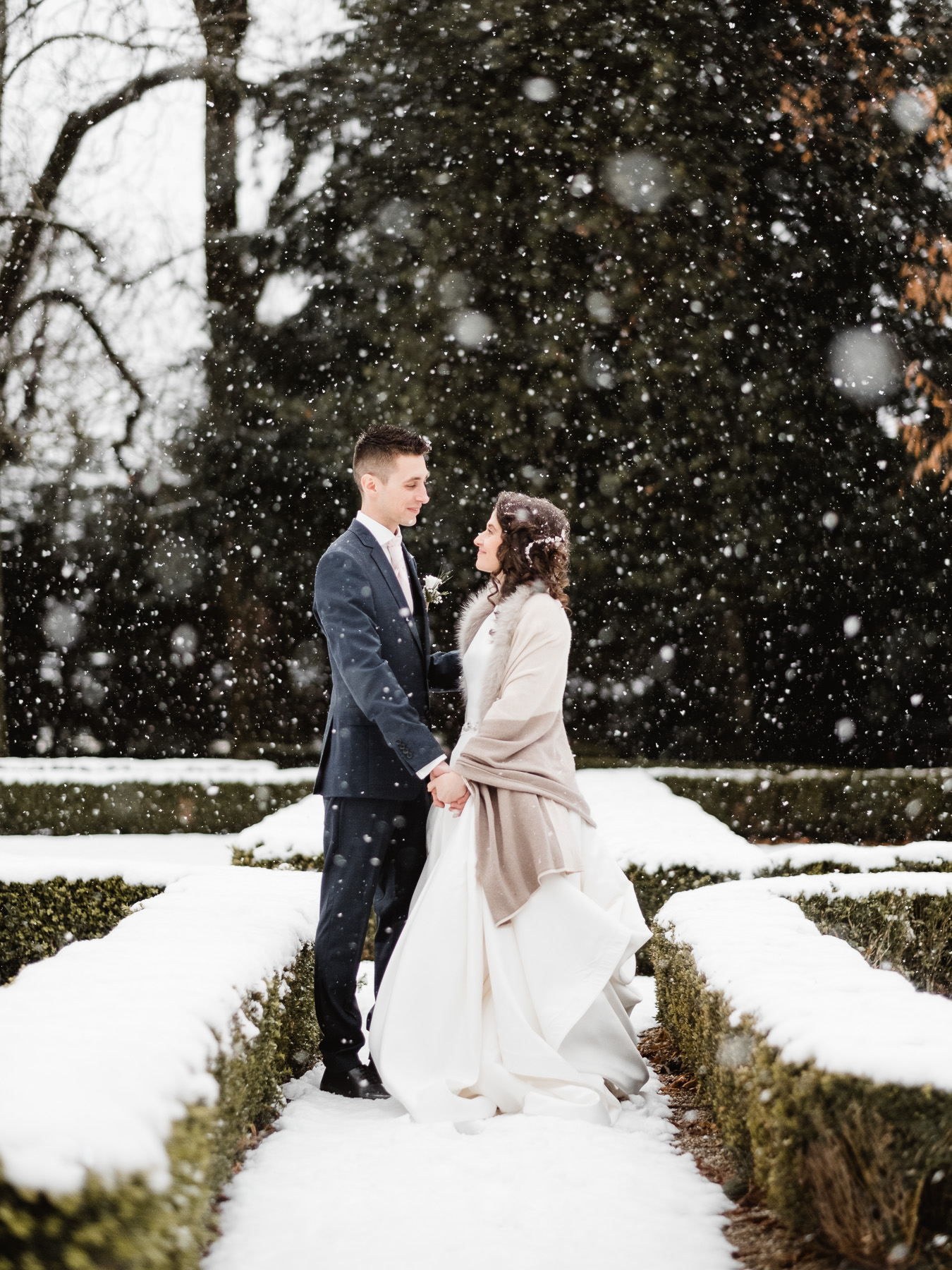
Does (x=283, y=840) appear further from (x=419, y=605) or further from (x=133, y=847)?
(x=133, y=847)

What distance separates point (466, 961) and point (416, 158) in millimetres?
9223

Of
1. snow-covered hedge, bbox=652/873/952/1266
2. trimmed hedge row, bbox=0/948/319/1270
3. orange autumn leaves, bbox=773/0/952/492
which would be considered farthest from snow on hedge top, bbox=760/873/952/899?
orange autumn leaves, bbox=773/0/952/492

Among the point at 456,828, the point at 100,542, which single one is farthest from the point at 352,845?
the point at 100,542

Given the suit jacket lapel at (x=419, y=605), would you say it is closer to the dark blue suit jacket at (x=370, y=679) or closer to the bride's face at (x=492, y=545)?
the dark blue suit jacket at (x=370, y=679)

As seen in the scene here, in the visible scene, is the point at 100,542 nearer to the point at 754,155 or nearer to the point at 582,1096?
the point at 754,155

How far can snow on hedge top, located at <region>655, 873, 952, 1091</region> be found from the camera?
7.16ft

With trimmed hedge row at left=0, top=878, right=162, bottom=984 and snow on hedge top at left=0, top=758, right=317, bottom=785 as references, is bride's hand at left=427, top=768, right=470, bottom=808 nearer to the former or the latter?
trimmed hedge row at left=0, top=878, right=162, bottom=984

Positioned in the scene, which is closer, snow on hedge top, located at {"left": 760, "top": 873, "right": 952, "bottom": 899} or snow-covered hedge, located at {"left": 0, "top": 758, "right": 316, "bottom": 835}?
snow on hedge top, located at {"left": 760, "top": 873, "right": 952, "bottom": 899}

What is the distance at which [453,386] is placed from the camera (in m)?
10.6

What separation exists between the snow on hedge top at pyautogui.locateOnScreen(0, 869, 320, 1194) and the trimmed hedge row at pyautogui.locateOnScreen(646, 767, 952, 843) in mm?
6881

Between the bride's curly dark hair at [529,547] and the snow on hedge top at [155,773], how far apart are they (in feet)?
21.4

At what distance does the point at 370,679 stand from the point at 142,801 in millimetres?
7387

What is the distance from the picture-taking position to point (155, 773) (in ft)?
34.4

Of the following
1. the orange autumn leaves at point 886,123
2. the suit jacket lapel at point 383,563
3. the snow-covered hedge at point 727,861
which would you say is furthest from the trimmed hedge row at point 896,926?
the orange autumn leaves at point 886,123
